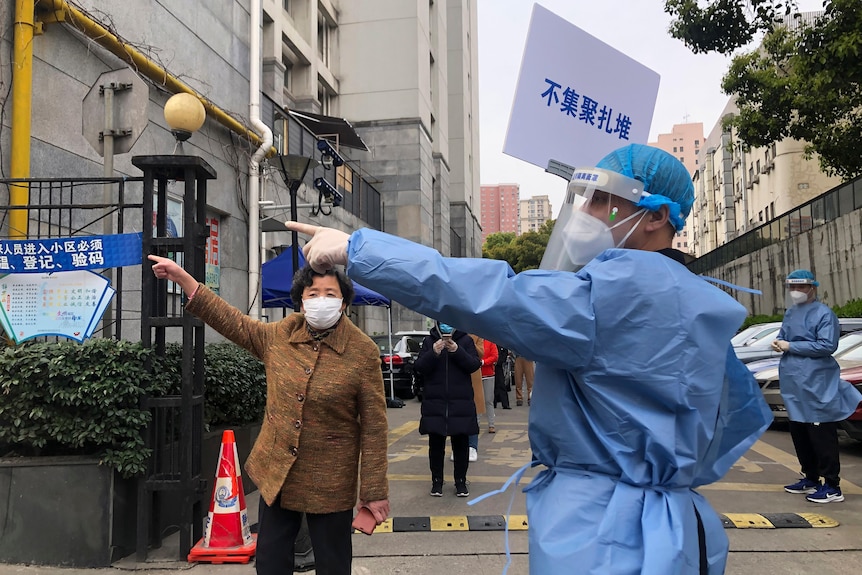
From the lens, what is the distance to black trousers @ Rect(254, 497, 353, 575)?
291 centimetres

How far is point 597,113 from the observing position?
3.36m

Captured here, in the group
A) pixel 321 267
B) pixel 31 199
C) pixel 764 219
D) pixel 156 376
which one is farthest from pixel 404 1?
pixel 764 219

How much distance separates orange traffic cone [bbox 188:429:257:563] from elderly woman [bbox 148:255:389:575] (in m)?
1.61

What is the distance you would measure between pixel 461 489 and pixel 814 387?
3.28 meters

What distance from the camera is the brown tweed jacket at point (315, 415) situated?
294cm

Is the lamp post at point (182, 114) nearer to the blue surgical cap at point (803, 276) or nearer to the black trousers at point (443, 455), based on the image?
the black trousers at point (443, 455)

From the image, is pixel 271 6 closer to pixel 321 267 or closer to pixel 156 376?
pixel 156 376

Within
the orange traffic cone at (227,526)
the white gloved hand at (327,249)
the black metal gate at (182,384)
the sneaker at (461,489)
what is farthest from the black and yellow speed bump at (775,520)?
the white gloved hand at (327,249)

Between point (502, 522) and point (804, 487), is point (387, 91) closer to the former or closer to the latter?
point (804, 487)

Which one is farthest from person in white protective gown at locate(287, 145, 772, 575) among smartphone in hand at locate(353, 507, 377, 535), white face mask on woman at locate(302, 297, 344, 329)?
smartphone in hand at locate(353, 507, 377, 535)

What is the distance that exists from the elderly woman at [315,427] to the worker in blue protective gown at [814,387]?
4.50 m

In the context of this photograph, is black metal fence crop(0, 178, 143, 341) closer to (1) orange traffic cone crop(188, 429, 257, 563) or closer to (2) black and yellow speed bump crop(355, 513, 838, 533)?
(1) orange traffic cone crop(188, 429, 257, 563)

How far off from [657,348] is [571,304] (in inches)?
9.3

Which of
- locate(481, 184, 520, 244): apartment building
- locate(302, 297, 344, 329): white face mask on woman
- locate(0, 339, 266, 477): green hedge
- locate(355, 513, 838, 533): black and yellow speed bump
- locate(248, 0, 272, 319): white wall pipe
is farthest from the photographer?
locate(481, 184, 520, 244): apartment building
